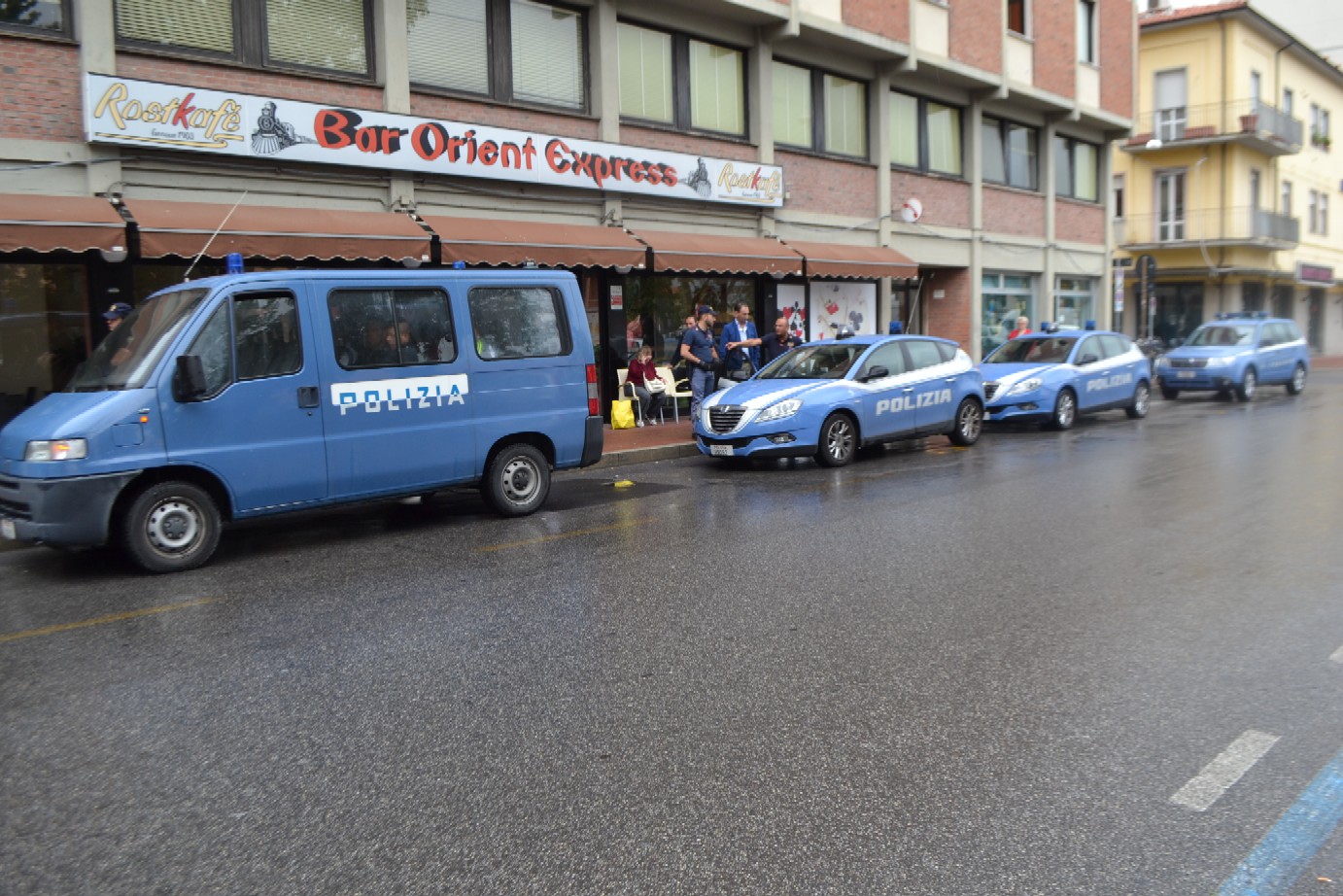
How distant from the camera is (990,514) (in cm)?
898

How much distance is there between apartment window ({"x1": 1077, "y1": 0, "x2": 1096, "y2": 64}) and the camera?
27.9 meters

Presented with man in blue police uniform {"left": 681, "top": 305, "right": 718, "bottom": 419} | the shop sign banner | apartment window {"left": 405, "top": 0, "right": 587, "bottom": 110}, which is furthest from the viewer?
man in blue police uniform {"left": 681, "top": 305, "right": 718, "bottom": 419}

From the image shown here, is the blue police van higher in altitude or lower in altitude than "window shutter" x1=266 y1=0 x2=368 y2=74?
lower

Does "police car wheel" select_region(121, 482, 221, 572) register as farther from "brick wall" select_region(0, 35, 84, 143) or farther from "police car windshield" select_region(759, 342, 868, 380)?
"police car windshield" select_region(759, 342, 868, 380)

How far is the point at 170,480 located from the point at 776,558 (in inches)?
169

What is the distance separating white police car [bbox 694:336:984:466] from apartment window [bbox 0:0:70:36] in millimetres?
8216

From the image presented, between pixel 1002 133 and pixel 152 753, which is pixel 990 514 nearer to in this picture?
pixel 152 753

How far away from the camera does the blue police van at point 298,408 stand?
712 cm

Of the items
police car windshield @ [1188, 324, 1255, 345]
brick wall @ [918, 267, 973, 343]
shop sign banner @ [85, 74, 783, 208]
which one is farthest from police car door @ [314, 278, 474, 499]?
police car windshield @ [1188, 324, 1255, 345]

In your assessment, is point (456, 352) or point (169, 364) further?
point (456, 352)

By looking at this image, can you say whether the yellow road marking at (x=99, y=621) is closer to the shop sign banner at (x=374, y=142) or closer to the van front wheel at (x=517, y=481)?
the van front wheel at (x=517, y=481)

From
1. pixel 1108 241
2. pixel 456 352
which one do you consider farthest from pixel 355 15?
pixel 1108 241

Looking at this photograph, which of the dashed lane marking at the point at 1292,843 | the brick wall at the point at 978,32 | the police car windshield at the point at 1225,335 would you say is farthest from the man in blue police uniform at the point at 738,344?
the dashed lane marking at the point at 1292,843

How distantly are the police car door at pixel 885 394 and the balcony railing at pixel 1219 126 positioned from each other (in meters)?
27.6
